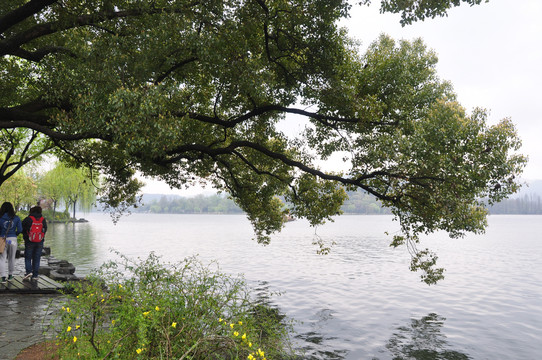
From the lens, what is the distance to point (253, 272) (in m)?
27.8

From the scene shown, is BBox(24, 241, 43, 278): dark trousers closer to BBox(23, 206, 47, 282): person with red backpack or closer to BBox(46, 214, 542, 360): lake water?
BBox(23, 206, 47, 282): person with red backpack

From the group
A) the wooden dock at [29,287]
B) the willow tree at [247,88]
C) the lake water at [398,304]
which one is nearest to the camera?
the willow tree at [247,88]

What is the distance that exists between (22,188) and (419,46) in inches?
2038

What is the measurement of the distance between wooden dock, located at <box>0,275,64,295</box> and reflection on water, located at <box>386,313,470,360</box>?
1106cm

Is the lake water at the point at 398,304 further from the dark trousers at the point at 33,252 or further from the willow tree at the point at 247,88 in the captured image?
the dark trousers at the point at 33,252

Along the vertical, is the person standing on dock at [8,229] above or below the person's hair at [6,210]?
below

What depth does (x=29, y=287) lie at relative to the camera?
1277cm

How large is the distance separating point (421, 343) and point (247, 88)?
34.3ft

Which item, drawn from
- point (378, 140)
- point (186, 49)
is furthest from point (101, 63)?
point (378, 140)

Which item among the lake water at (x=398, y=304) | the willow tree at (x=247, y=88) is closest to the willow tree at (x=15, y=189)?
the lake water at (x=398, y=304)

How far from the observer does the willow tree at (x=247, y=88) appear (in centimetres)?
1012

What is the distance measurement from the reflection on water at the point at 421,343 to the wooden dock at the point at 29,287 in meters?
11.1

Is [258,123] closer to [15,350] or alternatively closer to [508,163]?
[508,163]

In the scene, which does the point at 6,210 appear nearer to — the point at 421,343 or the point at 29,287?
Answer: the point at 29,287
